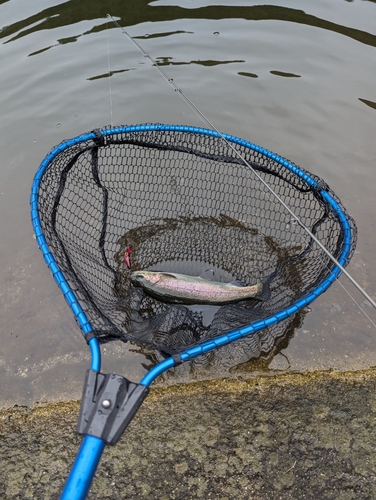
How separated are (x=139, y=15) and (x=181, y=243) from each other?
5.39m

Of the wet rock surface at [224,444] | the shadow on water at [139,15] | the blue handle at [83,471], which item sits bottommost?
the wet rock surface at [224,444]

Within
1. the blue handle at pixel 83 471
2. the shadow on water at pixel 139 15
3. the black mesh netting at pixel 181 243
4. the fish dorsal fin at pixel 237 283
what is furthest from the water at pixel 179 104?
the blue handle at pixel 83 471

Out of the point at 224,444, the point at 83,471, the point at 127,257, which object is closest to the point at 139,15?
the point at 127,257

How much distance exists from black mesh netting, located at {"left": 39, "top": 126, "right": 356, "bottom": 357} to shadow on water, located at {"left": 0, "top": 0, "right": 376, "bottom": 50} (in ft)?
13.2

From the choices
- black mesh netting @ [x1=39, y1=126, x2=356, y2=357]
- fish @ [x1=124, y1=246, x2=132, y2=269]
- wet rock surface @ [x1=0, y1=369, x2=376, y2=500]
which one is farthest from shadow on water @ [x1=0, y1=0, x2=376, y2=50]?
wet rock surface @ [x1=0, y1=369, x2=376, y2=500]

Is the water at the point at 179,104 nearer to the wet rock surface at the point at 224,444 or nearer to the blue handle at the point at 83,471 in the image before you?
the wet rock surface at the point at 224,444

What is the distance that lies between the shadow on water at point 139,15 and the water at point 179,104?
0.03 meters

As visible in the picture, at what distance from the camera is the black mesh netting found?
2.69m

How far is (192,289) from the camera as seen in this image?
3.02 metres

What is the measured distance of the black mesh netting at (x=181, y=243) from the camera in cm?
269

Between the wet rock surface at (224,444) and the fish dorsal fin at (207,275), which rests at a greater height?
the fish dorsal fin at (207,275)

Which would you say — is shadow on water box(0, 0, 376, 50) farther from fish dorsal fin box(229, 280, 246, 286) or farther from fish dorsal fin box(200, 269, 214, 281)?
fish dorsal fin box(229, 280, 246, 286)

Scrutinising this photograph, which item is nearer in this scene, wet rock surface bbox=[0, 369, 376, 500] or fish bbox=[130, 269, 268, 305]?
wet rock surface bbox=[0, 369, 376, 500]

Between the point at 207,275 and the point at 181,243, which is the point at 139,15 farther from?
the point at 207,275
